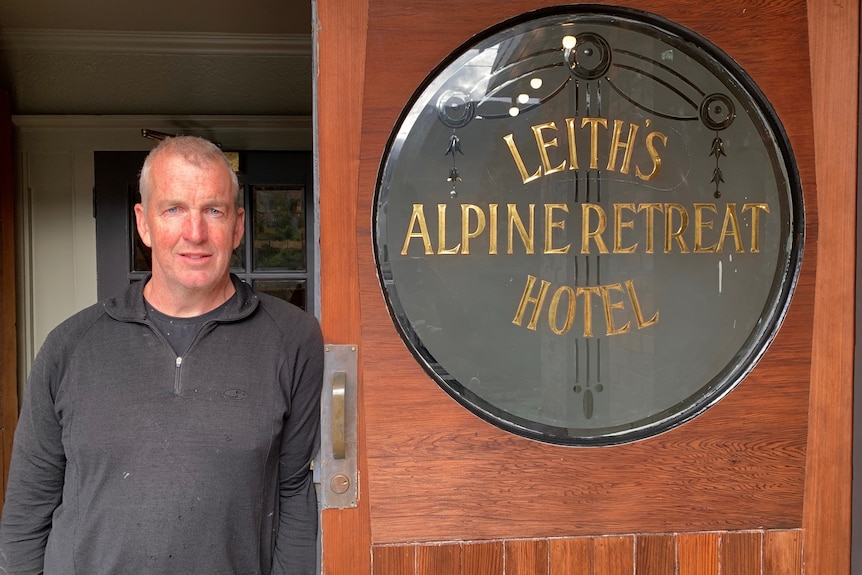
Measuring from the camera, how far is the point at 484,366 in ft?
4.42

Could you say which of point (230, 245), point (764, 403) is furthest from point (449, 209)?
point (764, 403)

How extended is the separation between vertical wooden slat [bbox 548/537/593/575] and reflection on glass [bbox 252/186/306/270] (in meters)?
1.94

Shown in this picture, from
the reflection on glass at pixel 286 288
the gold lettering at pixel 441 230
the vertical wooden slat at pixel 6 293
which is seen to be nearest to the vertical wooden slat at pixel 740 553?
the gold lettering at pixel 441 230

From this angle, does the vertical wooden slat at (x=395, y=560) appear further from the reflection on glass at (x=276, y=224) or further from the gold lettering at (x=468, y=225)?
the reflection on glass at (x=276, y=224)

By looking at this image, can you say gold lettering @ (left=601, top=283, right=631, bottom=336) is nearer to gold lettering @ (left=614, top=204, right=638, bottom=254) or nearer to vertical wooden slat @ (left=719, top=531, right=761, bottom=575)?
gold lettering @ (left=614, top=204, right=638, bottom=254)

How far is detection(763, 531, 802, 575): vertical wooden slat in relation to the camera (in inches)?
55.0

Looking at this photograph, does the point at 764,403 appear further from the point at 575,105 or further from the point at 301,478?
the point at 301,478

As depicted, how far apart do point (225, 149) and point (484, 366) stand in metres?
2.00

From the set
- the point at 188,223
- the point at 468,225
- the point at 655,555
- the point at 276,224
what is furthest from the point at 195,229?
the point at 276,224

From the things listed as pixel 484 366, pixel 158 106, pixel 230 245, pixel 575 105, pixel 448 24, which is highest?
pixel 158 106

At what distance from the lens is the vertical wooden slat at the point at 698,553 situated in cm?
138

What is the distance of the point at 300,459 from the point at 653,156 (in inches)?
37.1

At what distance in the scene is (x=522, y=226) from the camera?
4.42ft

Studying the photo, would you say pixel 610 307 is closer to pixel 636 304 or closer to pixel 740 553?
pixel 636 304
